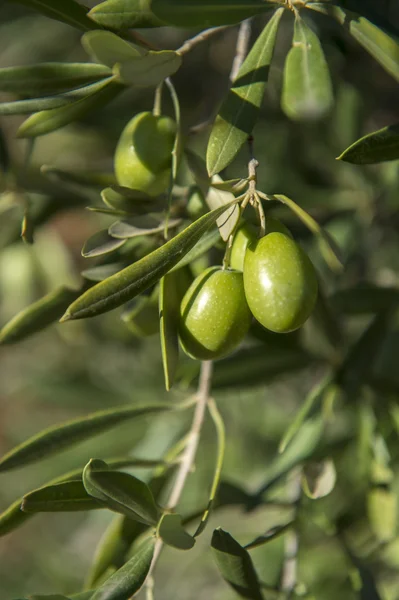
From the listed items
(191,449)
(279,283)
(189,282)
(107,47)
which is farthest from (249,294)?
(191,449)

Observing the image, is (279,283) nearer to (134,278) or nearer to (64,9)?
(134,278)

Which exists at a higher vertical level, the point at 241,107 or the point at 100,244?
the point at 241,107

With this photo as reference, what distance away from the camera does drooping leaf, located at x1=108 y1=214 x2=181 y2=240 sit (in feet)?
2.64

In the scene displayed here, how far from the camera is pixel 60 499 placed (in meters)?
0.83

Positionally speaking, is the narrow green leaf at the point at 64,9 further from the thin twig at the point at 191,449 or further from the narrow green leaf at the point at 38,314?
the thin twig at the point at 191,449

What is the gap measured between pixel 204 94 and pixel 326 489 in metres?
1.31

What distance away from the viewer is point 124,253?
886 mm

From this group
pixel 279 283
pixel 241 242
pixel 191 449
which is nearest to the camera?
pixel 279 283

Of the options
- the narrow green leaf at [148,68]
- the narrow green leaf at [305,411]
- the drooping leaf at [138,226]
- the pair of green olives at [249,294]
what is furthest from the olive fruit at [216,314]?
the narrow green leaf at [305,411]

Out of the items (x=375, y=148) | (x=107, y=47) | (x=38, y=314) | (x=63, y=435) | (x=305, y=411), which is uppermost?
(x=107, y=47)

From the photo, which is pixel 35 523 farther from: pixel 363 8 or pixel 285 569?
pixel 363 8

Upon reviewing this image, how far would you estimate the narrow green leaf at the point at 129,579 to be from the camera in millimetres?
803

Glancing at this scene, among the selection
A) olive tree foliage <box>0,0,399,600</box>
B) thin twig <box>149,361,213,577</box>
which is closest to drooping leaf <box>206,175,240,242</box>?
olive tree foliage <box>0,0,399,600</box>

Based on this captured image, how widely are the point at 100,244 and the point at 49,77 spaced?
0.64 feet
